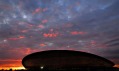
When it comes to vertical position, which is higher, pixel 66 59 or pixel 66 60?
pixel 66 59

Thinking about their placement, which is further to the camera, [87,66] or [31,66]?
[31,66]

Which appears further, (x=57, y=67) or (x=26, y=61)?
(x=26, y=61)

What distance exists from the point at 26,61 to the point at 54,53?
1910 centimetres

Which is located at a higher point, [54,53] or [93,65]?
[54,53]

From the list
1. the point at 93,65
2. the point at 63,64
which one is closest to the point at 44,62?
the point at 63,64

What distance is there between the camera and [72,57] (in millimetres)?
88062

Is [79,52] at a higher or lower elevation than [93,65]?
higher

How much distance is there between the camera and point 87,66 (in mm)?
87188

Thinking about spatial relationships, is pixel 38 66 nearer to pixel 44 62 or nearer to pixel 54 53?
pixel 44 62

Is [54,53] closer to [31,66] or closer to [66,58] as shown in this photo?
[66,58]

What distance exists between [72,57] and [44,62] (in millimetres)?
15662

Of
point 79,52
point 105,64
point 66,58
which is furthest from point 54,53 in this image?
point 105,64

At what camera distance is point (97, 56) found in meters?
90.1

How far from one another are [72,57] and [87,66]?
933cm
